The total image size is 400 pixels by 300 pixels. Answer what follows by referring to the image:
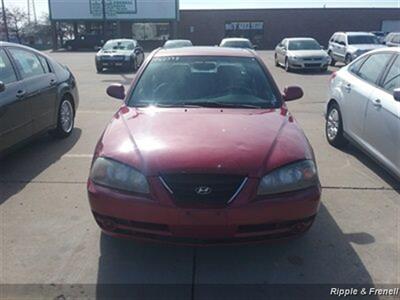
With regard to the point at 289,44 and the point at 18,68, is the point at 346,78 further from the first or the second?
the point at 289,44

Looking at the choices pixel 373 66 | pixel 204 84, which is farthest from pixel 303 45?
pixel 204 84

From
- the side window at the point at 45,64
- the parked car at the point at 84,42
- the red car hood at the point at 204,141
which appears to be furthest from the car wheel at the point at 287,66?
the parked car at the point at 84,42

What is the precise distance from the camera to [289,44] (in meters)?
20.9

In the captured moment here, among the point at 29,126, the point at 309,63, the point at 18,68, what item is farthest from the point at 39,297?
the point at 309,63

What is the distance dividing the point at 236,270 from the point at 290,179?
2.68 ft

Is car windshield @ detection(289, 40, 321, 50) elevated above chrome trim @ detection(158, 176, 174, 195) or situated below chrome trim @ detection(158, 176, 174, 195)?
below

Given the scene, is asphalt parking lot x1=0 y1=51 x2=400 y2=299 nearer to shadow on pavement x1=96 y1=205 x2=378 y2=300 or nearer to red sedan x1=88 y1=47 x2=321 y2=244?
shadow on pavement x1=96 y1=205 x2=378 y2=300

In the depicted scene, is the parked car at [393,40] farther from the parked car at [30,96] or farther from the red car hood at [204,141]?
the red car hood at [204,141]

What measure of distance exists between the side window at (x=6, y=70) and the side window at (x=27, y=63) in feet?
0.63

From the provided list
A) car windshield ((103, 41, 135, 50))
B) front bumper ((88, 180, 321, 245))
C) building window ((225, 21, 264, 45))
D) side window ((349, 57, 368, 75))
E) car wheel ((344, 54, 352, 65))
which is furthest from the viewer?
building window ((225, 21, 264, 45))

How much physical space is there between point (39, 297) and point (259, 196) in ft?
5.45

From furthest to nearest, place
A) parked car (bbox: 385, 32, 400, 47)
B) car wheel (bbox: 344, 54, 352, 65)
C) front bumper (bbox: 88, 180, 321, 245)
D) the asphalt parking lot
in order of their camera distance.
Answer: parked car (bbox: 385, 32, 400, 47), car wheel (bbox: 344, 54, 352, 65), the asphalt parking lot, front bumper (bbox: 88, 180, 321, 245)

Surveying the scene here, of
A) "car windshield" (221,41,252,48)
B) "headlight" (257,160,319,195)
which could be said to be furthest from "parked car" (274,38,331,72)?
"headlight" (257,160,319,195)

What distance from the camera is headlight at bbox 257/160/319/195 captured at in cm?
302
